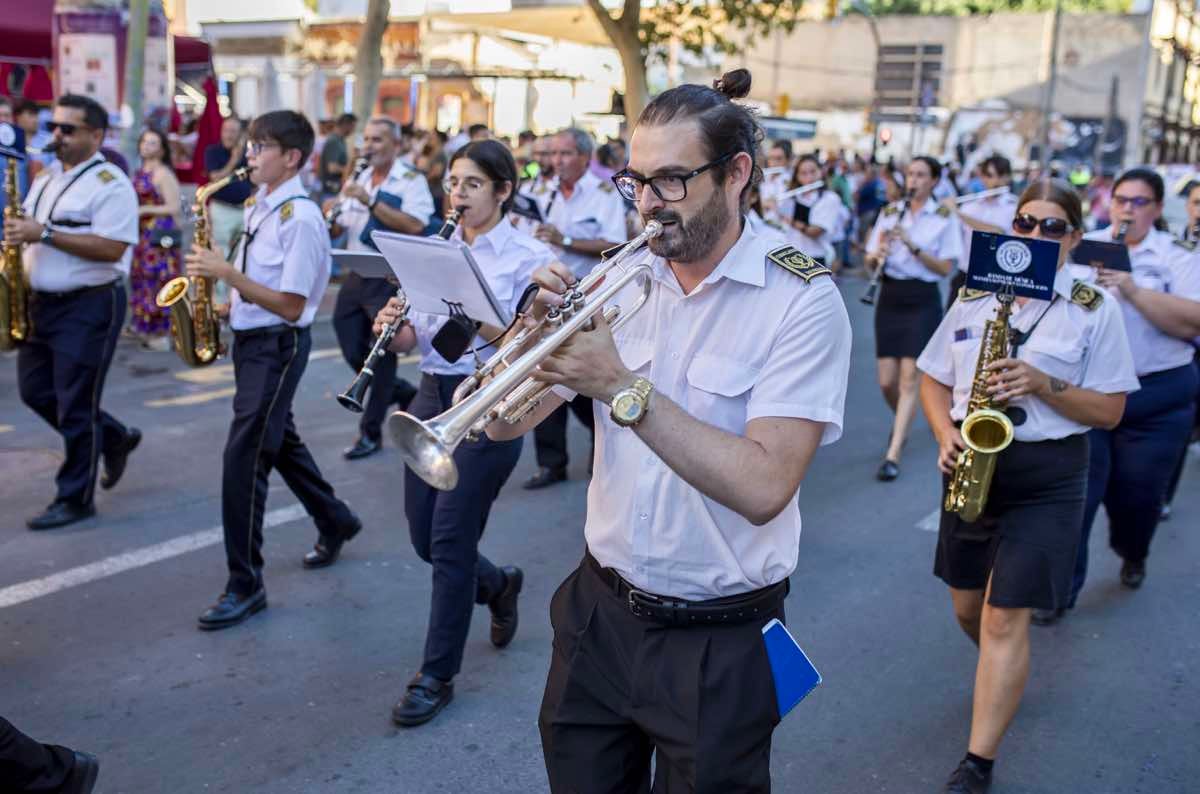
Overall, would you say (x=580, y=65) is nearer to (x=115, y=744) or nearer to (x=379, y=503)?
(x=379, y=503)

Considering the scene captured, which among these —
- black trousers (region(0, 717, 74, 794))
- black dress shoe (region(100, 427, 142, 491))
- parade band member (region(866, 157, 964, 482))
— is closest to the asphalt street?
black dress shoe (region(100, 427, 142, 491))

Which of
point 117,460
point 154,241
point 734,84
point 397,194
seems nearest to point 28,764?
point 734,84

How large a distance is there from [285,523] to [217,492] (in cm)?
63

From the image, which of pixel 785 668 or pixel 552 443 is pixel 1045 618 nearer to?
pixel 552 443

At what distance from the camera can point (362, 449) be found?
292 inches

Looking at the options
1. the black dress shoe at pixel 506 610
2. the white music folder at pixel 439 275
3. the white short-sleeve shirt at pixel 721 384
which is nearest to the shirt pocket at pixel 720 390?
the white short-sleeve shirt at pixel 721 384

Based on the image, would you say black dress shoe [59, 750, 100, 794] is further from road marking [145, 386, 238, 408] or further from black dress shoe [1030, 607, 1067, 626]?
road marking [145, 386, 238, 408]

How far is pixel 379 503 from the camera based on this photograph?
6.50 m

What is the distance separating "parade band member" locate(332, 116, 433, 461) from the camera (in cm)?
743

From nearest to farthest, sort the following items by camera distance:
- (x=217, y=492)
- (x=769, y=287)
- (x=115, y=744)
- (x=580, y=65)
Result: (x=769, y=287) → (x=115, y=744) → (x=217, y=492) → (x=580, y=65)

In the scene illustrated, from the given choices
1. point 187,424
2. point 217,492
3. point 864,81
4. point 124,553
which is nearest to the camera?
point 124,553

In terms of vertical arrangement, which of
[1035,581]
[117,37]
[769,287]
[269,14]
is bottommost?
[1035,581]

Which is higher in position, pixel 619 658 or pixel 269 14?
pixel 269 14

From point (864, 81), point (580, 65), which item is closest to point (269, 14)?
point (580, 65)
